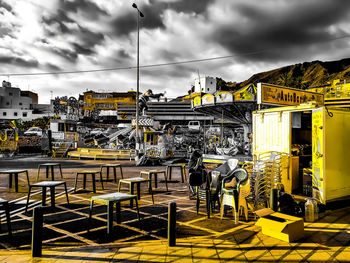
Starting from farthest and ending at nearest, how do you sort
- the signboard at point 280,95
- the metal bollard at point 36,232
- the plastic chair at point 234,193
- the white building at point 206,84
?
the white building at point 206,84 < the signboard at point 280,95 < the plastic chair at point 234,193 < the metal bollard at point 36,232

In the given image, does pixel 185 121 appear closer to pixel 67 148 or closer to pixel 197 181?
pixel 67 148

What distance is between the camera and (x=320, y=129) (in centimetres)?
609

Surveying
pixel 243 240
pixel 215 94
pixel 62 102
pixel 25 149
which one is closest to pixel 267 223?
pixel 243 240

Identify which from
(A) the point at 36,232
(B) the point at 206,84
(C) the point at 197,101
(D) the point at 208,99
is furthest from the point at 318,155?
(B) the point at 206,84

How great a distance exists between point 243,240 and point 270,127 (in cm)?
511

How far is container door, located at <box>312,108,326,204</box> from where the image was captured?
20.0 feet

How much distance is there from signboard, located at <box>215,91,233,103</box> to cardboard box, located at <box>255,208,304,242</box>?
1248cm

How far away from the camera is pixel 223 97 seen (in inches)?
662

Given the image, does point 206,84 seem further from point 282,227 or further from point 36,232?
point 36,232

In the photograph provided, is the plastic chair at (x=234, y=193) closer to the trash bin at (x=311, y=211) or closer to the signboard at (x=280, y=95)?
the trash bin at (x=311, y=211)

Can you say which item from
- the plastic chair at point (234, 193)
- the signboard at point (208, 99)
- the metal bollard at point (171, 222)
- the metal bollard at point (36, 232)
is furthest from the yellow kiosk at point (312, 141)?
the signboard at point (208, 99)

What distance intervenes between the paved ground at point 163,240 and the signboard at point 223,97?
11.1 metres

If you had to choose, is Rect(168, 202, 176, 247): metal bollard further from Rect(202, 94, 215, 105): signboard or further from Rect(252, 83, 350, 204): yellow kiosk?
Rect(202, 94, 215, 105): signboard

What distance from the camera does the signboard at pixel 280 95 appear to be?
978 centimetres
